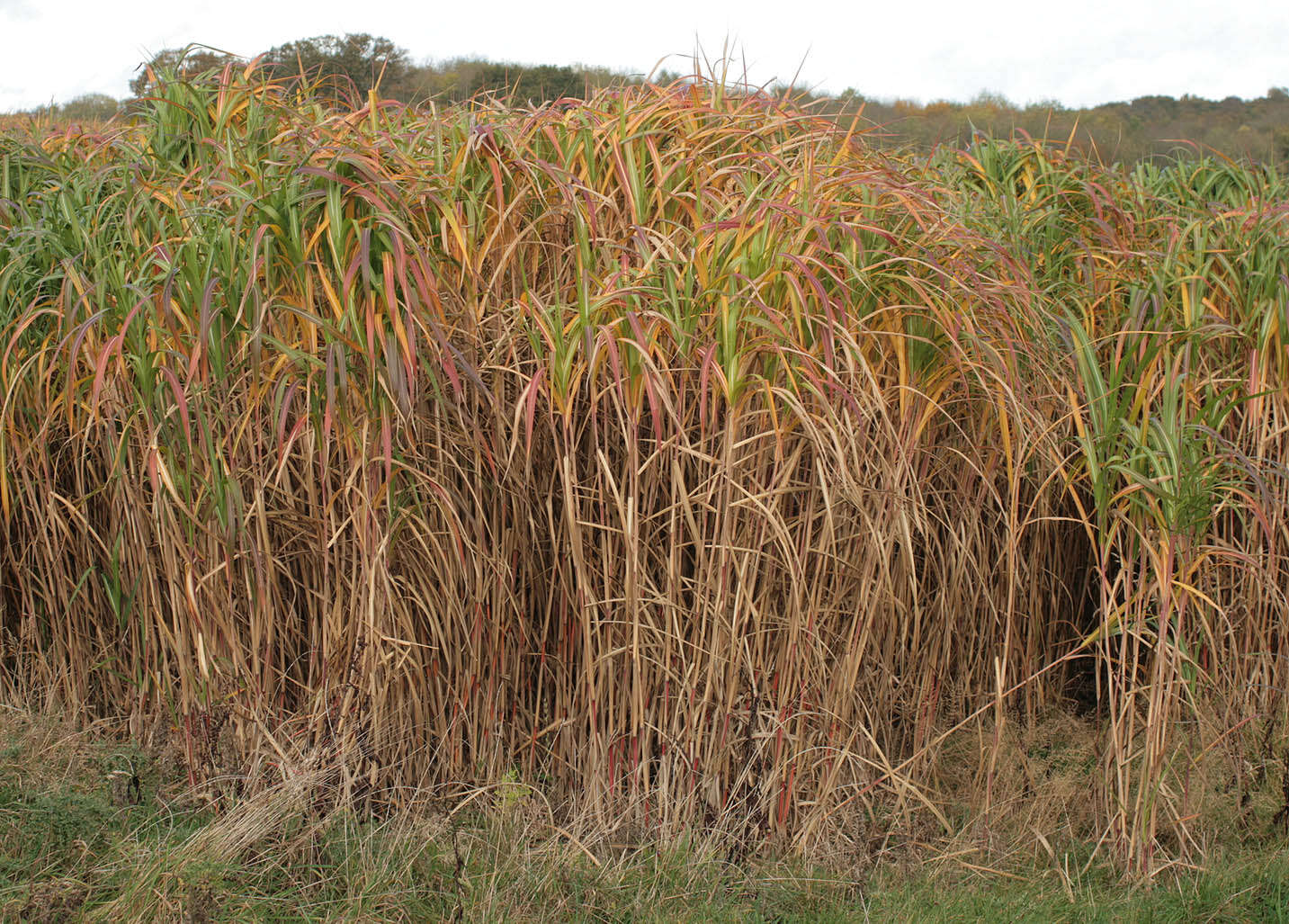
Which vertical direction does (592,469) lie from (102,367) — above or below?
below

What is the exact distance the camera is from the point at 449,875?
209 centimetres

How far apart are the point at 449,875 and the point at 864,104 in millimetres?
2343

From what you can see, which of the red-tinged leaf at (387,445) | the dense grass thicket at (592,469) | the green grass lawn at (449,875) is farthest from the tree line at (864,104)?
the green grass lawn at (449,875)

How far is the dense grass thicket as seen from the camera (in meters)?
2.21

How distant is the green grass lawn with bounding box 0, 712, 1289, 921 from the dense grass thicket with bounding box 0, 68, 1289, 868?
0.11 meters

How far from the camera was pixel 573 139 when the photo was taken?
8.27 feet

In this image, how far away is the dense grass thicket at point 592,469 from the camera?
2.21m

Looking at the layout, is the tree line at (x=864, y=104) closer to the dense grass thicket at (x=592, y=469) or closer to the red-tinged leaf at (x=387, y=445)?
the dense grass thicket at (x=592, y=469)

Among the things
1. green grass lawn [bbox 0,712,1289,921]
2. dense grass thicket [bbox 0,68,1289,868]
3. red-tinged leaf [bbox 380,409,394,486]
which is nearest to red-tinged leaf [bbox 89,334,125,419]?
dense grass thicket [bbox 0,68,1289,868]

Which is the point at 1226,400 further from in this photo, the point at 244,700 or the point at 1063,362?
the point at 244,700

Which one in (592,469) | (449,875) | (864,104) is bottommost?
(449,875)

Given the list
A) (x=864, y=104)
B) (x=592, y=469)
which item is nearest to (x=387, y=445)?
(x=592, y=469)

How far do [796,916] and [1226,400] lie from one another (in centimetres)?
195

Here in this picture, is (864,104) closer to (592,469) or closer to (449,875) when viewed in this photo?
(592,469)
